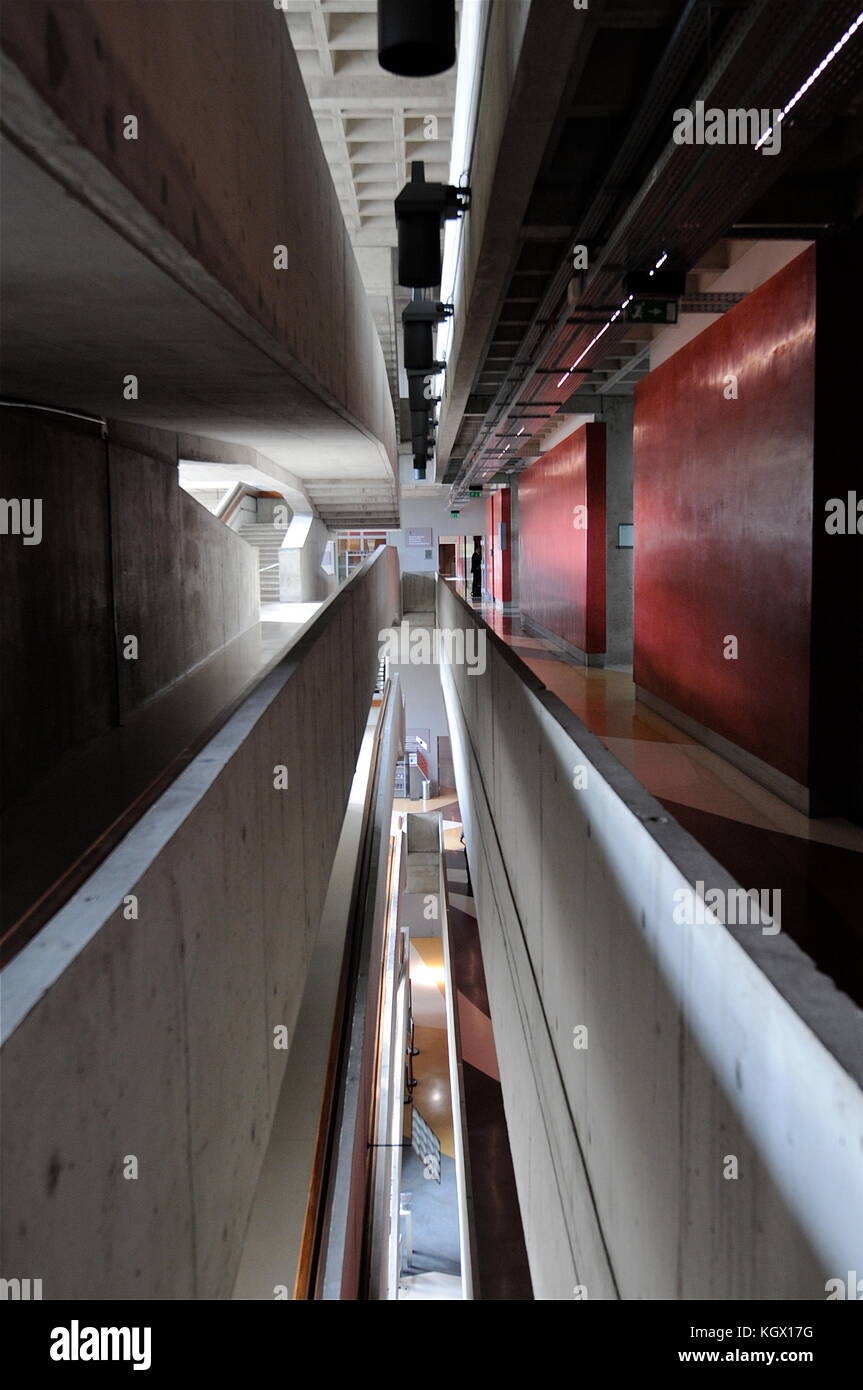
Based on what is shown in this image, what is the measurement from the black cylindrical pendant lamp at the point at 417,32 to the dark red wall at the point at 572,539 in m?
9.78

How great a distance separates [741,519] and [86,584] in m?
4.43

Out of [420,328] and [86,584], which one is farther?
[420,328]

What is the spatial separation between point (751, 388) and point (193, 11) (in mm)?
4498

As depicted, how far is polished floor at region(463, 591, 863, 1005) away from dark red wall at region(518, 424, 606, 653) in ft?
13.3

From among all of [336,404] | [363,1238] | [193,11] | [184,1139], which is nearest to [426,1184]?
[363,1238]

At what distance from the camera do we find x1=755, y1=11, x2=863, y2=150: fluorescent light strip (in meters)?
3.27

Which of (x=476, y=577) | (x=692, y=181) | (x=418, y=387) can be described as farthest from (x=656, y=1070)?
(x=476, y=577)

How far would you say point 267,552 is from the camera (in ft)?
70.7

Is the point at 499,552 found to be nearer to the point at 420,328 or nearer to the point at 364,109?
the point at 364,109

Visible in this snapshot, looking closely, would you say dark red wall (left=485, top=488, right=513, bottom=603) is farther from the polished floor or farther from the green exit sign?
the green exit sign

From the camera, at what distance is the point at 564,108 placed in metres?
4.58

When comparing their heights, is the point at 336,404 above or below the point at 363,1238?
above

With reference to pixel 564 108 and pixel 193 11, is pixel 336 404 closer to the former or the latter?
pixel 564 108
